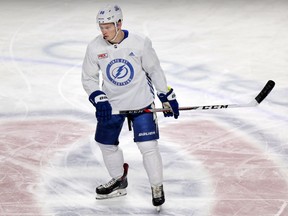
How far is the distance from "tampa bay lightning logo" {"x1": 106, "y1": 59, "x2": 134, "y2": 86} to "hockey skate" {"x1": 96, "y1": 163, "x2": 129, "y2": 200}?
59cm

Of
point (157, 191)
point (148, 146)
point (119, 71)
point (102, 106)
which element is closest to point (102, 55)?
point (119, 71)

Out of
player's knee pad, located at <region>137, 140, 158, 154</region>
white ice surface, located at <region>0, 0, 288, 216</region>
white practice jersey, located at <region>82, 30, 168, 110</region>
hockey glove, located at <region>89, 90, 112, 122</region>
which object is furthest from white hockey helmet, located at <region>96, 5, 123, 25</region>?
white ice surface, located at <region>0, 0, 288, 216</region>

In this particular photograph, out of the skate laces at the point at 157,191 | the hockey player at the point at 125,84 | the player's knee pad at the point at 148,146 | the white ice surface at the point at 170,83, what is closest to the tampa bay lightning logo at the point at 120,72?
the hockey player at the point at 125,84

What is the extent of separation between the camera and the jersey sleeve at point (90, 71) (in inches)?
143

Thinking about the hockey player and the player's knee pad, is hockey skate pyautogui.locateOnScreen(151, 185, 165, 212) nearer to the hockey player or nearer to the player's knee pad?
the hockey player

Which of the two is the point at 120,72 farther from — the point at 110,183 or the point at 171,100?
the point at 110,183

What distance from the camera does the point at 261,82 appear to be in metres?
5.83

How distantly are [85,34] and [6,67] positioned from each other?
137 cm

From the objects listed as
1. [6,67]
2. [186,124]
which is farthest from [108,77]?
[6,67]

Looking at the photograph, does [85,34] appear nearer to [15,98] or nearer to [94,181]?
[15,98]

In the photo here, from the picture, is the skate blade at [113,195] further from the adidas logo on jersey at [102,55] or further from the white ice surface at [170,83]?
the adidas logo on jersey at [102,55]

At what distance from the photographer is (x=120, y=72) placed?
3625mm

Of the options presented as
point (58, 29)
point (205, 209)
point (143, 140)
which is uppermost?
point (143, 140)

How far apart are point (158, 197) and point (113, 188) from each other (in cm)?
32
